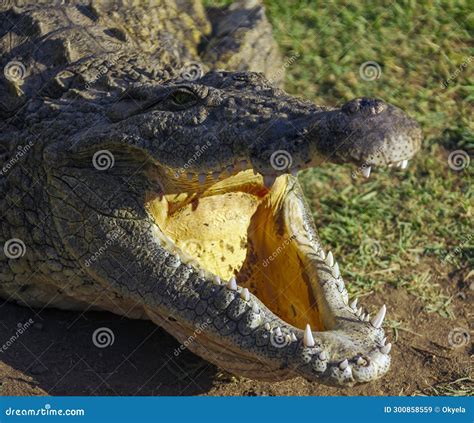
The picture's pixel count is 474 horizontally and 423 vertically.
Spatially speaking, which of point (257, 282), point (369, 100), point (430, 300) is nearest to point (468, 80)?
point (430, 300)

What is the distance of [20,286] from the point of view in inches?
201

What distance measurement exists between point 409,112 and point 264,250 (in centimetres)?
247

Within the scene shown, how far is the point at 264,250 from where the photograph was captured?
5.02 meters

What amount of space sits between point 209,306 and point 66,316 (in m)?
1.16

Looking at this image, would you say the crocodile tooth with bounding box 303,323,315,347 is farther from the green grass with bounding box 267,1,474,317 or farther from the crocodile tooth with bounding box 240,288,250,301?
the green grass with bounding box 267,1,474,317

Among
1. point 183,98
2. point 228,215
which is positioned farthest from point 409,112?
point 183,98

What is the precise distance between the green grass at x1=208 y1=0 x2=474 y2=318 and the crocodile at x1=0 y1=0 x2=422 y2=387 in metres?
1.04

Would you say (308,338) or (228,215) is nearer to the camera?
(308,338)

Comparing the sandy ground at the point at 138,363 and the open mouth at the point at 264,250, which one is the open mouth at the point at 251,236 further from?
the sandy ground at the point at 138,363

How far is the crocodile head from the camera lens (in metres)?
4.02

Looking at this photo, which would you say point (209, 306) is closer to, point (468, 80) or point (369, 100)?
point (369, 100)

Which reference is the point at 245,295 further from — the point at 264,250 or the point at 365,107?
the point at 365,107

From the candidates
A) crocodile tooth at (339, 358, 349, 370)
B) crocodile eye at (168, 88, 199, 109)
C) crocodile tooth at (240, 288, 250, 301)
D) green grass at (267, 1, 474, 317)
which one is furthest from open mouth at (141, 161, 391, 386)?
green grass at (267, 1, 474, 317)

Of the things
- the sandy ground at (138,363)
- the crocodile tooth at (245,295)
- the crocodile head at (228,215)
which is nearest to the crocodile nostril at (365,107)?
the crocodile head at (228,215)
